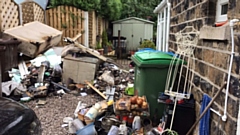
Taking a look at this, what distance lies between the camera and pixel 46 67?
684cm

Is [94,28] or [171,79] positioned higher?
[94,28]

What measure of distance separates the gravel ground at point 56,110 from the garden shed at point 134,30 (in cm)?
968

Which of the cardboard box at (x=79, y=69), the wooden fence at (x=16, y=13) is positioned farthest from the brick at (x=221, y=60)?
the wooden fence at (x=16, y=13)

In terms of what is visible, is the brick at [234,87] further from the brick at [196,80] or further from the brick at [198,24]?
the brick at [198,24]

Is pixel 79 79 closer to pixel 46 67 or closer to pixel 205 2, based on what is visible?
pixel 46 67

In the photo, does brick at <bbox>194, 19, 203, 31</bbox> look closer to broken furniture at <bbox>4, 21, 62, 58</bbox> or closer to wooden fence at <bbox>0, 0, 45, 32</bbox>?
broken furniture at <bbox>4, 21, 62, 58</bbox>

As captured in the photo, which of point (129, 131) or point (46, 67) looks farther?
point (46, 67)

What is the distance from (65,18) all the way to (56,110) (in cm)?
711

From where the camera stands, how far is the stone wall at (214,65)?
2.08 m

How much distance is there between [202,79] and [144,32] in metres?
12.4

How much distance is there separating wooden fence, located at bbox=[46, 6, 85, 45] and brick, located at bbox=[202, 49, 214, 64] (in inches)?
350

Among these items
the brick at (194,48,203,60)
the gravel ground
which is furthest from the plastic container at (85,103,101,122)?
the brick at (194,48,203,60)

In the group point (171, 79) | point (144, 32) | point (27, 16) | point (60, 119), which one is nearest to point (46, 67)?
point (60, 119)

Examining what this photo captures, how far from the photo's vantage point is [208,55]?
2.79m
